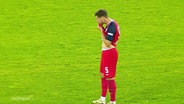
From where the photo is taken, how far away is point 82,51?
2028cm

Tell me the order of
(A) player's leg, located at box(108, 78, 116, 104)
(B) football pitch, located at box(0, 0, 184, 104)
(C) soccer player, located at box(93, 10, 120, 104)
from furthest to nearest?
(B) football pitch, located at box(0, 0, 184, 104) → (A) player's leg, located at box(108, 78, 116, 104) → (C) soccer player, located at box(93, 10, 120, 104)

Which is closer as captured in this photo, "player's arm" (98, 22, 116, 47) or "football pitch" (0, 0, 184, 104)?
"player's arm" (98, 22, 116, 47)

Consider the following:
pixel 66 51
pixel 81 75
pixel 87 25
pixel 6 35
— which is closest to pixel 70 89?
pixel 81 75

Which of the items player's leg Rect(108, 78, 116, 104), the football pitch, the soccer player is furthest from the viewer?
the football pitch

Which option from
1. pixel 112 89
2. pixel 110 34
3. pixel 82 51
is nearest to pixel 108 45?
pixel 110 34

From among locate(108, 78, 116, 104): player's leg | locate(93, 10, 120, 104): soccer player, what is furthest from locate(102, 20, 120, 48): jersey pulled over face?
locate(108, 78, 116, 104): player's leg

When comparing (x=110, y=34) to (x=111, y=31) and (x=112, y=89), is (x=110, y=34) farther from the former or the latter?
(x=112, y=89)

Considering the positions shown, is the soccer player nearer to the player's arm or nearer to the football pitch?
the player's arm

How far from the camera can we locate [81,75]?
16.5m

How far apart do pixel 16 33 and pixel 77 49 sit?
4218 mm

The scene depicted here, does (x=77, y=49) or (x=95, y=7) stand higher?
(x=95, y=7)

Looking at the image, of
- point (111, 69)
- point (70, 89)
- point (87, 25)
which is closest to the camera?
point (111, 69)

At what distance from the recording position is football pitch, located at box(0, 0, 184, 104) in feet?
47.3

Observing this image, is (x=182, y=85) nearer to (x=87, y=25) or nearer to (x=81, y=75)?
(x=81, y=75)
